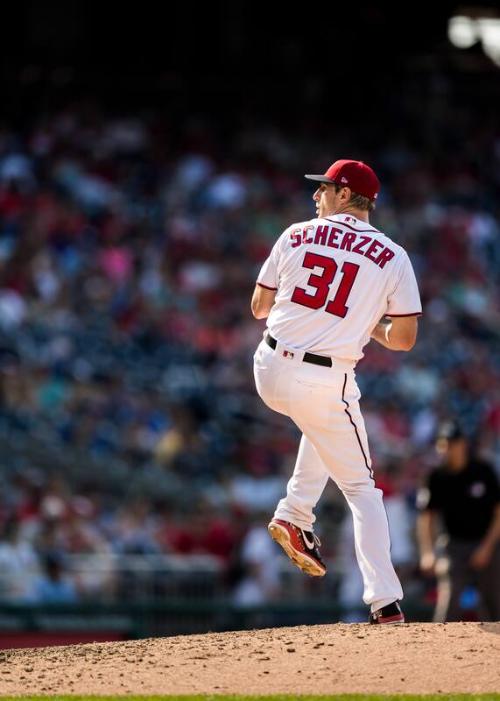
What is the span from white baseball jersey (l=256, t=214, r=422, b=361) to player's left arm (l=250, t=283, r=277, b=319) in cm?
18

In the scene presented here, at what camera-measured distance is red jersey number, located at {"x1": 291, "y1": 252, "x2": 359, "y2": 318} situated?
651cm

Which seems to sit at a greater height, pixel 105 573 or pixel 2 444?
pixel 2 444

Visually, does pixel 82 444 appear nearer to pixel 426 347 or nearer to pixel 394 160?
pixel 426 347

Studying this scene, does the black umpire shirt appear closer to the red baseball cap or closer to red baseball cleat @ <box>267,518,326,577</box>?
red baseball cleat @ <box>267,518,326,577</box>

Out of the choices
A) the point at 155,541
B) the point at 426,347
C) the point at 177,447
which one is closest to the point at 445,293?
the point at 426,347

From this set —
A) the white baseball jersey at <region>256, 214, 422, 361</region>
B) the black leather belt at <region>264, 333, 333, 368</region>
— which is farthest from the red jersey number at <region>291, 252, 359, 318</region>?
the black leather belt at <region>264, 333, 333, 368</region>

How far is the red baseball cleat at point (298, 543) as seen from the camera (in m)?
6.91

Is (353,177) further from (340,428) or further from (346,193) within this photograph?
(340,428)

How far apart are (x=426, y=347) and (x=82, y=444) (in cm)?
433

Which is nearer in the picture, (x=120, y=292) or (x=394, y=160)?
(x=120, y=292)

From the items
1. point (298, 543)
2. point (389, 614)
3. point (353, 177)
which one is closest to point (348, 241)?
point (353, 177)

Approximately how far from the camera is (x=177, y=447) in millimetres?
14180

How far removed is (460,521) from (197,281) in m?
6.76

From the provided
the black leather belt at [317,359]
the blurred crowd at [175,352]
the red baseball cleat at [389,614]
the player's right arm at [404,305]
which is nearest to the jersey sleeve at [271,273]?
the black leather belt at [317,359]
